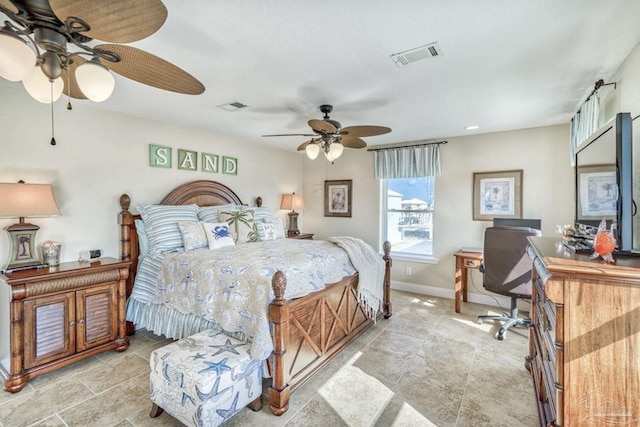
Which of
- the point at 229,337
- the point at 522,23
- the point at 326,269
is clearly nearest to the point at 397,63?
the point at 522,23

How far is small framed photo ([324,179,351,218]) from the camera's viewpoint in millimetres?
5441

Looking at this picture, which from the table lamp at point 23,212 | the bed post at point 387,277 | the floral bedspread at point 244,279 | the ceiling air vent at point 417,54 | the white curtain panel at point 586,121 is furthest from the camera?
the bed post at point 387,277

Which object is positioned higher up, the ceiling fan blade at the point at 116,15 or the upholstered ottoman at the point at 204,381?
the ceiling fan blade at the point at 116,15

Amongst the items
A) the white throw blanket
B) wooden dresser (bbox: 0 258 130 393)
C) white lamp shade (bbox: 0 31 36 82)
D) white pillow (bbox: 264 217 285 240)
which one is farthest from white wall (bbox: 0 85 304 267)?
the white throw blanket

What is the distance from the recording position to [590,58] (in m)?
2.11

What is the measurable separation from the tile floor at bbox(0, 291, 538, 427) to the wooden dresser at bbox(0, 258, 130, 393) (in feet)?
0.48

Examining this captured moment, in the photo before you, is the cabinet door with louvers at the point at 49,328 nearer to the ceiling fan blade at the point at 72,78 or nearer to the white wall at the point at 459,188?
the ceiling fan blade at the point at 72,78

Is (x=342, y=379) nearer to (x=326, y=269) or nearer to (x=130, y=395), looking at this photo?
(x=326, y=269)

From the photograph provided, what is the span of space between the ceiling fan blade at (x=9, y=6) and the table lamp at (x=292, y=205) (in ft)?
14.0

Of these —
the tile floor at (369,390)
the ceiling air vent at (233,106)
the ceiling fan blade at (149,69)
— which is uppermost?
the ceiling air vent at (233,106)

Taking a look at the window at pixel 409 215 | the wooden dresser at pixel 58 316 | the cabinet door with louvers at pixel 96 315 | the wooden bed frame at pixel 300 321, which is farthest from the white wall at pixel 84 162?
the window at pixel 409 215

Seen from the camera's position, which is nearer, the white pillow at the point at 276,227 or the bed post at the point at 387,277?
the bed post at the point at 387,277

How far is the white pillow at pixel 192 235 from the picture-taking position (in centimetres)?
319

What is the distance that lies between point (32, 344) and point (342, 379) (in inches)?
97.5
